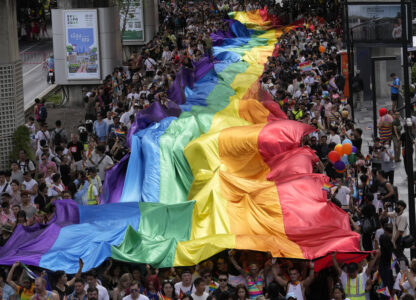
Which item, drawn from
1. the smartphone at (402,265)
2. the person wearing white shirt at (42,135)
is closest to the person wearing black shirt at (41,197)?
the person wearing white shirt at (42,135)

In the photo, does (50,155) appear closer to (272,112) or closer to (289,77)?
(272,112)

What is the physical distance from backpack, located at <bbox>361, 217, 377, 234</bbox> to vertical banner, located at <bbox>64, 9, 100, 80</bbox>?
1671 cm

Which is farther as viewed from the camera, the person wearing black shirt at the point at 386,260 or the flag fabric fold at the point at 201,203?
the flag fabric fold at the point at 201,203

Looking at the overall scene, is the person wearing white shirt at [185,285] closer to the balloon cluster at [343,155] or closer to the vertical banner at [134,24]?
the balloon cluster at [343,155]

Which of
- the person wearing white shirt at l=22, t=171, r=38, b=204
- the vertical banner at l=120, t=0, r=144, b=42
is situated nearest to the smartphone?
the person wearing white shirt at l=22, t=171, r=38, b=204

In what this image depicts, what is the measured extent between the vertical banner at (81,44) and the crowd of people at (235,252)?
3.85ft

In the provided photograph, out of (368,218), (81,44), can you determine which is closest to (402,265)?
(368,218)

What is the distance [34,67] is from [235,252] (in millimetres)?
27493

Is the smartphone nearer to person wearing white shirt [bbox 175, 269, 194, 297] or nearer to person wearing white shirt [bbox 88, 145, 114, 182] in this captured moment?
person wearing white shirt [bbox 175, 269, 194, 297]

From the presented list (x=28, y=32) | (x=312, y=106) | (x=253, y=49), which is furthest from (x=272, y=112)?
(x=28, y=32)

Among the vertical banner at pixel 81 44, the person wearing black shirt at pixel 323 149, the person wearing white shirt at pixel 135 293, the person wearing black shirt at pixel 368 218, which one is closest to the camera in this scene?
the person wearing white shirt at pixel 135 293

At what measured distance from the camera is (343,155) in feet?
61.0

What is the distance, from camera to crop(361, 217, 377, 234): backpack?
15273mm

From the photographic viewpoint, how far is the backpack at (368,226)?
15273mm
